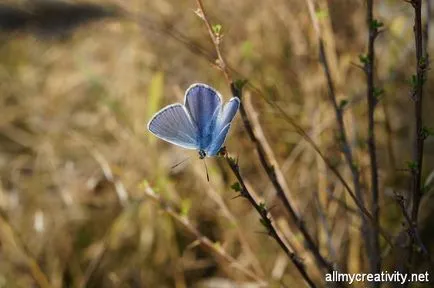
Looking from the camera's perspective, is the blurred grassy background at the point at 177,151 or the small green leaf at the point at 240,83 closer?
the small green leaf at the point at 240,83

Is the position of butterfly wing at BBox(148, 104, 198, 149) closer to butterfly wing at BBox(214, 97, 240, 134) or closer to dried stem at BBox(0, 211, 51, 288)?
butterfly wing at BBox(214, 97, 240, 134)

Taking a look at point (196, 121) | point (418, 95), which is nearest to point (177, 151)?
point (418, 95)

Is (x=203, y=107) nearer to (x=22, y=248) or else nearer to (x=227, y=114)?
(x=227, y=114)

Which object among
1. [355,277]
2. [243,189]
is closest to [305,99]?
[355,277]

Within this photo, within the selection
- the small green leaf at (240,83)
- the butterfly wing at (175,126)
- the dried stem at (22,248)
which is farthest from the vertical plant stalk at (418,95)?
the dried stem at (22,248)

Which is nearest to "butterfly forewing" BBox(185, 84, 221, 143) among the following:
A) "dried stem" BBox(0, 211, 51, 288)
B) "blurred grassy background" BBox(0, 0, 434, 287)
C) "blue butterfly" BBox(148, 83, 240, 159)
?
"blue butterfly" BBox(148, 83, 240, 159)

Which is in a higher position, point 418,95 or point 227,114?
point 418,95

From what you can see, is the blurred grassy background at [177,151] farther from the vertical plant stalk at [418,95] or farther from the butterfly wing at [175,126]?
the butterfly wing at [175,126]

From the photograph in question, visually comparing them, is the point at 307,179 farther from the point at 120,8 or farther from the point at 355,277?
the point at 120,8
